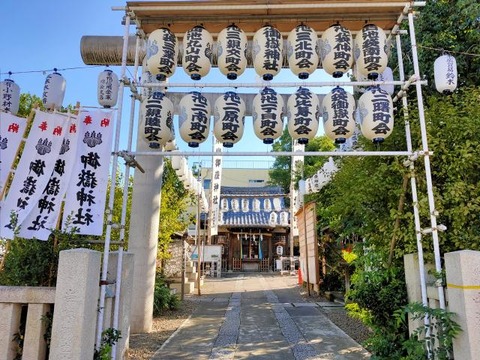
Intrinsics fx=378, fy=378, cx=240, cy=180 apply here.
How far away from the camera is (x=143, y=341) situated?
8055mm

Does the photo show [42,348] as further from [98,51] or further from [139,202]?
[98,51]

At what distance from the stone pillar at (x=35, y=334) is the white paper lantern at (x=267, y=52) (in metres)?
4.37

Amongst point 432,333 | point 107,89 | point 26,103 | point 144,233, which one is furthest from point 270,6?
point 26,103

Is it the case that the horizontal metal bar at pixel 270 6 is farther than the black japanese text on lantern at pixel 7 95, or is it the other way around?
the black japanese text on lantern at pixel 7 95

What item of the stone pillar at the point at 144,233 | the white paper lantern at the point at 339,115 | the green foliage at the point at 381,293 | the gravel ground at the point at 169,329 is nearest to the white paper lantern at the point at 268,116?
the white paper lantern at the point at 339,115

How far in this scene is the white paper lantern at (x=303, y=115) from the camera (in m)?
5.64

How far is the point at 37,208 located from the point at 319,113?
4397mm

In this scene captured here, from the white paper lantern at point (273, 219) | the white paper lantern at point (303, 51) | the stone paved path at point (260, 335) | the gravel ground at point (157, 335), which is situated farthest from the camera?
the white paper lantern at point (273, 219)

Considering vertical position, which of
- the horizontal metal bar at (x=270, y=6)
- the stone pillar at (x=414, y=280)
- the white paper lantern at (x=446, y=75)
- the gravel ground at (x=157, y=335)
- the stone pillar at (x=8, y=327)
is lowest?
the gravel ground at (x=157, y=335)

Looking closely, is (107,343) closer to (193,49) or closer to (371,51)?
(193,49)

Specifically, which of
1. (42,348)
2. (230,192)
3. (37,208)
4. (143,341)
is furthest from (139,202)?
(230,192)

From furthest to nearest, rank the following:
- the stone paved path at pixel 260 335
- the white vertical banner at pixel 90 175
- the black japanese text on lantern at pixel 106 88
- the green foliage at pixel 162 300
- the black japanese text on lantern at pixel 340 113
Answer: the green foliage at pixel 162 300 < the stone paved path at pixel 260 335 < the black japanese text on lantern at pixel 106 88 < the black japanese text on lantern at pixel 340 113 < the white vertical banner at pixel 90 175

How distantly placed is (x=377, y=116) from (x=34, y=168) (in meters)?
5.10

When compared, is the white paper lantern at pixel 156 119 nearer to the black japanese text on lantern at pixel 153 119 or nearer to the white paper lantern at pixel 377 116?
the black japanese text on lantern at pixel 153 119
